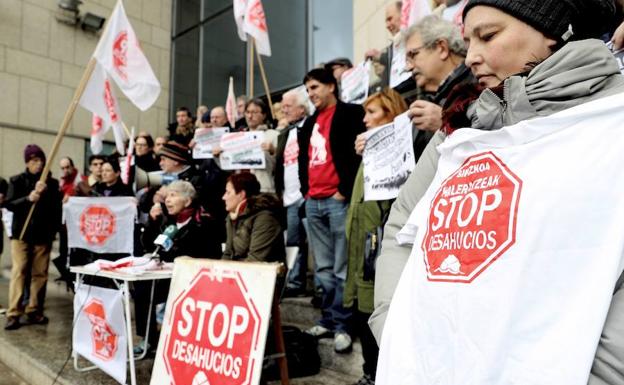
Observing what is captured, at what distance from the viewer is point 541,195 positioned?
2.54ft

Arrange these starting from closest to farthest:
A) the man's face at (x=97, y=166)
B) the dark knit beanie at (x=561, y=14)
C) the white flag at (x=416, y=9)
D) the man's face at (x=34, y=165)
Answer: the dark knit beanie at (x=561, y=14) → the white flag at (x=416, y=9) → the man's face at (x=34, y=165) → the man's face at (x=97, y=166)

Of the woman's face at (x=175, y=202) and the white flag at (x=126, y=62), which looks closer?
the woman's face at (x=175, y=202)

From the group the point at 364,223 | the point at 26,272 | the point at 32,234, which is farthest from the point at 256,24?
the point at 26,272

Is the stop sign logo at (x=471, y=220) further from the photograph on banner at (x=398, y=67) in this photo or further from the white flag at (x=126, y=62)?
the white flag at (x=126, y=62)

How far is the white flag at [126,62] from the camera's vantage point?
14.3ft

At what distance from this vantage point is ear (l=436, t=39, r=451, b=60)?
196cm

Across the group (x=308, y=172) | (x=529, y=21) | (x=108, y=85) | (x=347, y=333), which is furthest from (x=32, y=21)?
(x=529, y=21)

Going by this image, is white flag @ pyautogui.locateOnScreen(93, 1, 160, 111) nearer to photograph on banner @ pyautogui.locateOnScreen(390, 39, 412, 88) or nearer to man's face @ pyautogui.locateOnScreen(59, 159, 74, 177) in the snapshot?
photograph on banner @ pyautogui.locateOnScreen(390, 39, 412, 88)

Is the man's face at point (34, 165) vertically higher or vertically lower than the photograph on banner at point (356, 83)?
lower

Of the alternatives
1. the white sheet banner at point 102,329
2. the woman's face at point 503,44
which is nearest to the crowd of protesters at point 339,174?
the woman's face at point 503,44

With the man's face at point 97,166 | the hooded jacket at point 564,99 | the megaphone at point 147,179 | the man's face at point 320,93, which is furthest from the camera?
the man's face at point 97,166

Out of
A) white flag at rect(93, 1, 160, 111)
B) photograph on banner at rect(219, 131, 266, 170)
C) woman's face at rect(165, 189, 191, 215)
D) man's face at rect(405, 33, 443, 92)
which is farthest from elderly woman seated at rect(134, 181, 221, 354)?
man's face at rect(405, 33, 443, 92)

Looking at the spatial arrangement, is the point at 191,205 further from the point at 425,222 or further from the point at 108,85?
the point at 425,222

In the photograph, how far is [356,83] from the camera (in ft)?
13.4
